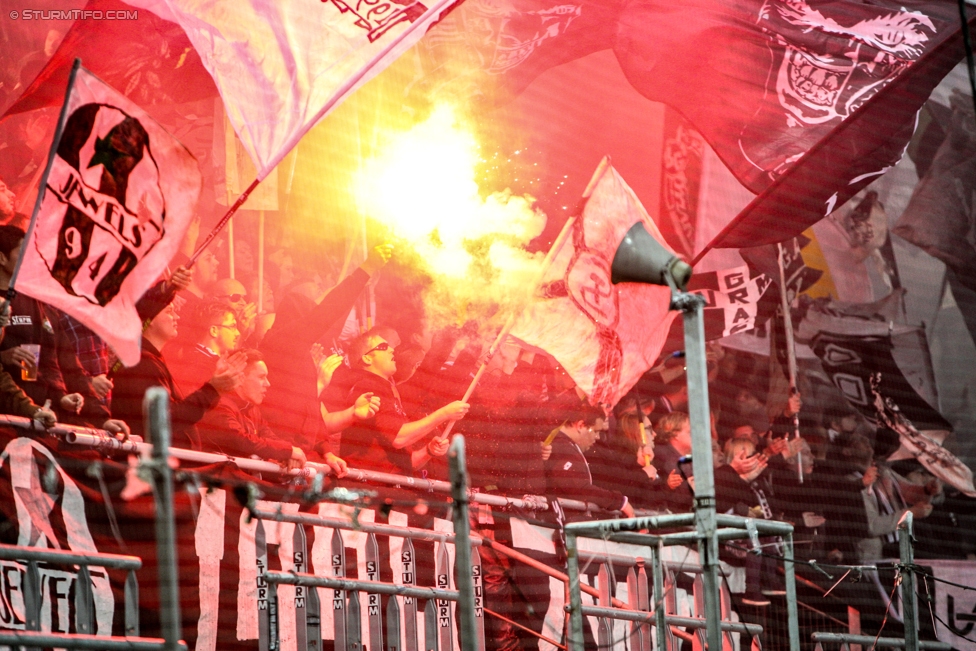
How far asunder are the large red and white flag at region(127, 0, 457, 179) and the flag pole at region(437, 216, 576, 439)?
136 centimetres

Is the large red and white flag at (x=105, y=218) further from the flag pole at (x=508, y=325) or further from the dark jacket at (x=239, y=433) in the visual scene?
the flag pole at (x=508, y=325)

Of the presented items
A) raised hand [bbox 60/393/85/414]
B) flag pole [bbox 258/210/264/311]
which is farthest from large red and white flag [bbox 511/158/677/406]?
raised hand [bbox 60/393/85/414]

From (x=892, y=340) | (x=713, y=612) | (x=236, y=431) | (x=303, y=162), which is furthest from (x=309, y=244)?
(x=892, y=340)

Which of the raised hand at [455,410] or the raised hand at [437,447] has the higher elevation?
the raised hand at [455,410]

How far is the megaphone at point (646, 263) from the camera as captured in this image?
9.89 ft

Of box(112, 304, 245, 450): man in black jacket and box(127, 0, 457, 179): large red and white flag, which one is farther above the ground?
box(127, 0, 457, 179): large red and white flag

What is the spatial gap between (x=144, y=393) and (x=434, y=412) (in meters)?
1.61

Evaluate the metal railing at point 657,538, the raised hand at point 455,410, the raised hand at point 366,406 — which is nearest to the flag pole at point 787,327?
the raised hand at point 455,410

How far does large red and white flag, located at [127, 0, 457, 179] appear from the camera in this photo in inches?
206

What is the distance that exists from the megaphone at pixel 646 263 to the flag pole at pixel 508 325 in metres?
2.87

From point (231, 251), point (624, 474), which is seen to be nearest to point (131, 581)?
point (231, 251)

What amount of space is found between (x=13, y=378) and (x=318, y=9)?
8.01ft

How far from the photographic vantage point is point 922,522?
8.02 meters

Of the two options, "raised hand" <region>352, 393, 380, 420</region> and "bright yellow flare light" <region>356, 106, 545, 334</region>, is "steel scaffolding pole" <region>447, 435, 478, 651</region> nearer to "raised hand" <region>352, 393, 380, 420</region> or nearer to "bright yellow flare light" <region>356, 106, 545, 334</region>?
"raised hand" <region>352, 393, 380, 420</region>
